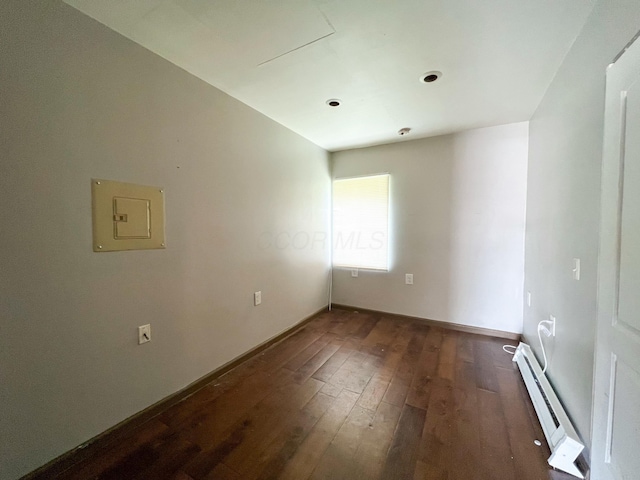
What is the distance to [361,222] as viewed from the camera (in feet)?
10.7

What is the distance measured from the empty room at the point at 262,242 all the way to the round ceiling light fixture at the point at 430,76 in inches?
0.8

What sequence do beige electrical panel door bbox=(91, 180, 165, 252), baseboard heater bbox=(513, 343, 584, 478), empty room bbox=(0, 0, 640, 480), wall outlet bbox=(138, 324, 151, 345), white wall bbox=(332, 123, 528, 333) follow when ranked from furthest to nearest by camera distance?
white wall bbox=(332, 123, 528, 333), wall outlet bbox=(138, 324, 151, 345), beige electrical panel door bbox=(91, 180, 165, 252), baseboard heater bbox=(513, 343, 584, 478), empty room bbox=(0, 0, 640, 480)

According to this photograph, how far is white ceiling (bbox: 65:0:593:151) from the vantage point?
1.15 metres

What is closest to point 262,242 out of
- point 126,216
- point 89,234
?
point 126,216

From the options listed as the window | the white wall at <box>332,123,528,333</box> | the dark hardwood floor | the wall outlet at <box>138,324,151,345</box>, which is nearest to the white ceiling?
the white wall at <box>332,123,528,333</box>

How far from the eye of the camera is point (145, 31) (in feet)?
4.20

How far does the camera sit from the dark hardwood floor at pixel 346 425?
114 cm

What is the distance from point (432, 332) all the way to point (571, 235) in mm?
1728

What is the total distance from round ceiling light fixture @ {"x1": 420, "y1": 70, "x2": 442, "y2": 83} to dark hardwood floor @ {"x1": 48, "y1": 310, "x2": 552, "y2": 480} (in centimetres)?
227

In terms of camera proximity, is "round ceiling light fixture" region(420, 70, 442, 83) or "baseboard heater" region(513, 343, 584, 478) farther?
"round ceiling light fixture" region(420, 70, 442, 83)

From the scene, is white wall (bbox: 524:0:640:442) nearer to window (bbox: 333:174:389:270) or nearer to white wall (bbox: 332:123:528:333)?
white wall (bbox: 332:123:528:333)

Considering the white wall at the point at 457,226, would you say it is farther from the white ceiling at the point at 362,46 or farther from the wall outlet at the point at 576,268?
the wall outlet at the point at 576,268

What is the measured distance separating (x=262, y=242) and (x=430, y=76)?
1907mm

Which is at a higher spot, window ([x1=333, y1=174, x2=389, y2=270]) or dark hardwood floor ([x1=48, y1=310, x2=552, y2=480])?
window ([x1=333, y1=174, x2=389, y2=270])
